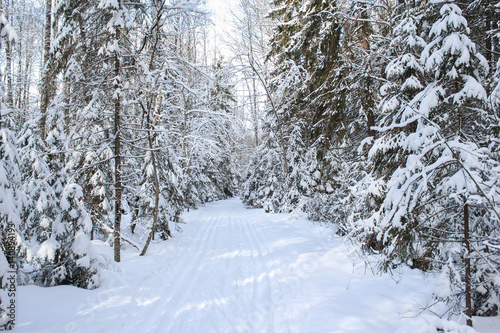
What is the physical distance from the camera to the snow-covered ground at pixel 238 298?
419 cm

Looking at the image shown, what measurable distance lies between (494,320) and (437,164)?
2288mm

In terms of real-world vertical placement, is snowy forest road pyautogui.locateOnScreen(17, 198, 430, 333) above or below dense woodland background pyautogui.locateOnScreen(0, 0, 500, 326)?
below

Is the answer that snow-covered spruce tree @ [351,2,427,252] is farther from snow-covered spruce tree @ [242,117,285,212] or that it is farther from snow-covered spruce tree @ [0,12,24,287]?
snow-covered spruce tree @ [242,117,285,212]

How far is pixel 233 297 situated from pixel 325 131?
18.8 feet

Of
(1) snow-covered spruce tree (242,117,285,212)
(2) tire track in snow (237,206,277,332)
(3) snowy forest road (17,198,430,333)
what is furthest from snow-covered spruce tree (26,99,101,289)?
(1) snow-covered spruce tree (242,117,285,212)

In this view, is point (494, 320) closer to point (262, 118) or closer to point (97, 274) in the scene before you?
point (97, 274)

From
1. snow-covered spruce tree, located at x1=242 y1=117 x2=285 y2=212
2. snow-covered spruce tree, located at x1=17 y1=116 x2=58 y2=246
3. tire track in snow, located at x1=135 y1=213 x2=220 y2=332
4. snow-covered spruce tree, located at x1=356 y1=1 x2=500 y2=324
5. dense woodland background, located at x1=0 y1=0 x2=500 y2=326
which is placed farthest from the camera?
snow-covered spruce tree, located at x1=242 y1=117 x2=285 y2=212

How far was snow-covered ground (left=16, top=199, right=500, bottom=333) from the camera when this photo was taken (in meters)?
4.19

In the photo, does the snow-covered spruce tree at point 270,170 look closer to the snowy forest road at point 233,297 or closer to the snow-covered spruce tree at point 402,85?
the snowy forest road at point 233,297

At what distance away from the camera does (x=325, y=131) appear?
8.48 meters

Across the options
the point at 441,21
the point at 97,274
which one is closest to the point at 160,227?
the point at 97,274

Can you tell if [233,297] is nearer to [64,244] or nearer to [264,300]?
[264,300]

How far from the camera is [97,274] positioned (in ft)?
18.3

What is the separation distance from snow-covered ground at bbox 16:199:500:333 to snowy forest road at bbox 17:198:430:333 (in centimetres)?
2
